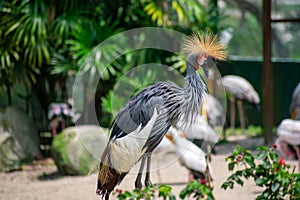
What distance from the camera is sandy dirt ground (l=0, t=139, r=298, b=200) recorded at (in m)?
5.20

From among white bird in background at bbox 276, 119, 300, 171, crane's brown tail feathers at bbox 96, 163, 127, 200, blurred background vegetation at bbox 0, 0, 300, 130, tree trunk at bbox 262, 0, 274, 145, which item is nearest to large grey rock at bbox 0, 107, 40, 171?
blurred background vegetation at bbox 0, 0, 300, 130

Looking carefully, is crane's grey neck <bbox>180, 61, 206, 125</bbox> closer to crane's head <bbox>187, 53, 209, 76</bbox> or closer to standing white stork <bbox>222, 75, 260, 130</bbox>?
crane's head <bbox>187, 53, 209, 76</bbox>

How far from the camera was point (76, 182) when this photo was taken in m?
5.90

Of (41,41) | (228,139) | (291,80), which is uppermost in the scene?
(41,41)

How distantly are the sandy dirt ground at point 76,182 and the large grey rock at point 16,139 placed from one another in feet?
0.42

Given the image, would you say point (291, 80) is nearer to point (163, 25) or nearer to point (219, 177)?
point (163, 25)

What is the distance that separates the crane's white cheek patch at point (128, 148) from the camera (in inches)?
128

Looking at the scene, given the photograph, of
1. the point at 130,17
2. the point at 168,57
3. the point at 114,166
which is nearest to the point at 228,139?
the point at 168,57

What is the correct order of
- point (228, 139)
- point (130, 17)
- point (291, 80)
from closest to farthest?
point (130, 17)
point (228, 139)
point (291, 80)

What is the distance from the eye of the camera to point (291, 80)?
9.55 meters

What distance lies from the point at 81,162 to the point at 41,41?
1.60 metres

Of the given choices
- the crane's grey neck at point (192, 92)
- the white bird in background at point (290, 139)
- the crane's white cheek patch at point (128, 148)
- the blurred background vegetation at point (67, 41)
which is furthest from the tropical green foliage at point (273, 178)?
the blurred background vegetation at point (67, 41)

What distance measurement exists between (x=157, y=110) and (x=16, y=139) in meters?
4.00

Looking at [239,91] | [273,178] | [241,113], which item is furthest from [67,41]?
[273,178]
